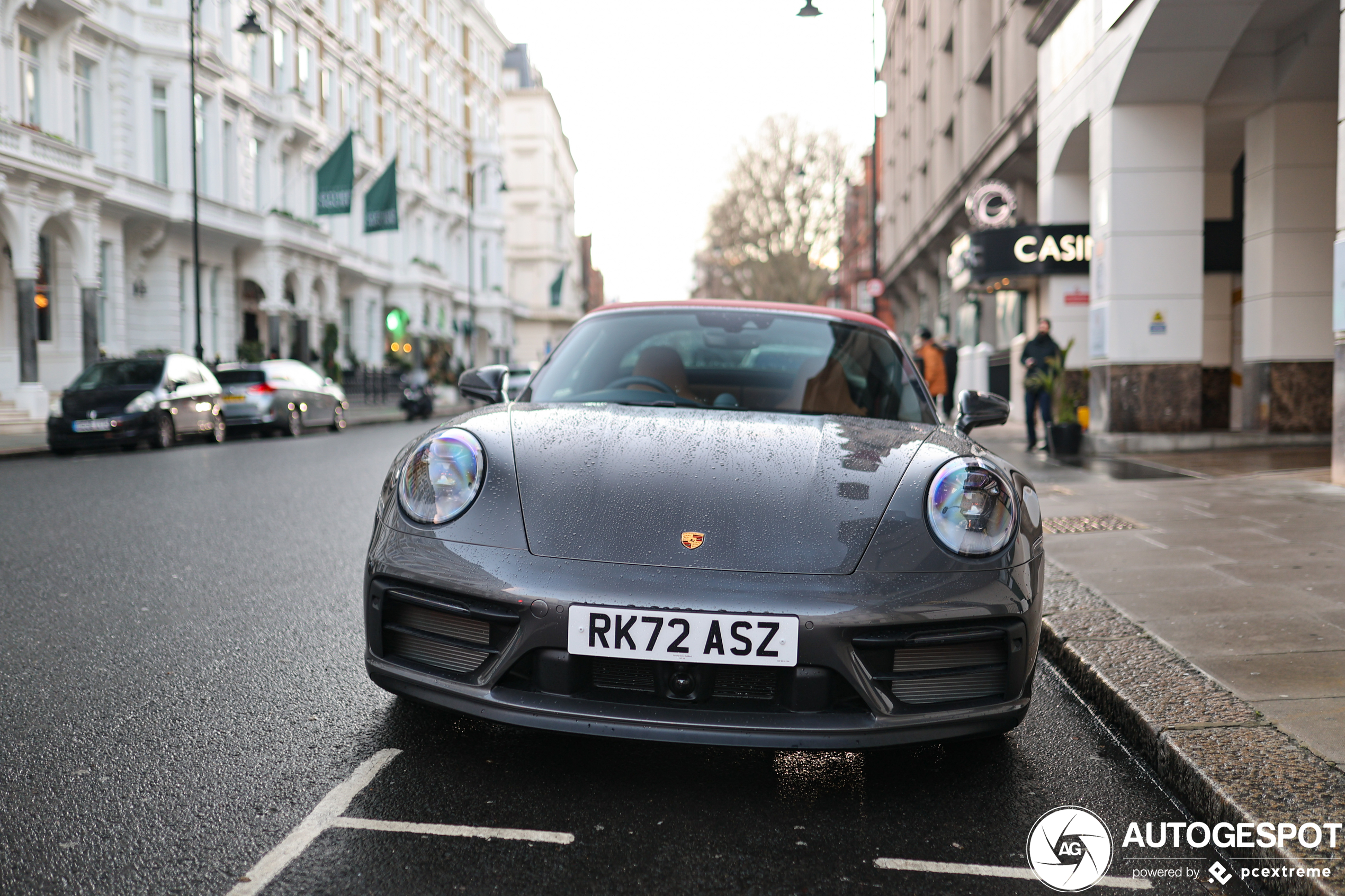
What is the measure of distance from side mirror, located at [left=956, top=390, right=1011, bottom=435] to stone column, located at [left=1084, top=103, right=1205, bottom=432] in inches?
403

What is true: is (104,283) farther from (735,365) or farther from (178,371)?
(735,365)

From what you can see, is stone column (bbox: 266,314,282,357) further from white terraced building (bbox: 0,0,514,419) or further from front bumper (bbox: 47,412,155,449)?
front bumper (bbox: 47,412,155,449)

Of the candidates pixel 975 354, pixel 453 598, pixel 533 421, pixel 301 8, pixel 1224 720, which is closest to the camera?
pixel 453 598

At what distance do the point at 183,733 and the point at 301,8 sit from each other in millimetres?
38984

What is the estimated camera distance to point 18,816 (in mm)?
2527

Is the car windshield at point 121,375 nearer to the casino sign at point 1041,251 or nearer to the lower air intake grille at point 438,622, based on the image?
the casino sign at point 1041,251

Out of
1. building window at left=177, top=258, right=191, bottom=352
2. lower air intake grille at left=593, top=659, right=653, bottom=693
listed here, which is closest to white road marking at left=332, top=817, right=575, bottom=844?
lower air intake grille at left=593, top=659, right=653, bottom=693

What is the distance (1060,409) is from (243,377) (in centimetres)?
1430

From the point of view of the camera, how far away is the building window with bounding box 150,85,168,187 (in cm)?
2778

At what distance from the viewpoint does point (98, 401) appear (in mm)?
15711

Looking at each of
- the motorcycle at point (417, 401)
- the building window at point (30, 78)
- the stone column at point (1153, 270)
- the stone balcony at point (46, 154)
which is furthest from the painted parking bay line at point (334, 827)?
Answer: the motorcycle at point (417, 401)

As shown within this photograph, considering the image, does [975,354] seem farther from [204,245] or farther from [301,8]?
[301,8]

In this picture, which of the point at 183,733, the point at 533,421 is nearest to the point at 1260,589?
the point at 533,421

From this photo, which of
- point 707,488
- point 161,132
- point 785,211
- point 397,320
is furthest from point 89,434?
point 785,211
